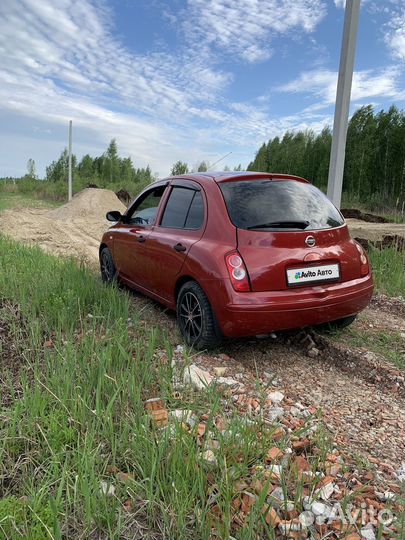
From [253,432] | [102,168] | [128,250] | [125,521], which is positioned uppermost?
→ [102,168]

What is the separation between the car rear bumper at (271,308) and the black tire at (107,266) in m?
3.00

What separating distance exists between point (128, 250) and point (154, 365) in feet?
8.08

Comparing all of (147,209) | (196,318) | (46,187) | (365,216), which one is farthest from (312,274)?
(46,187)

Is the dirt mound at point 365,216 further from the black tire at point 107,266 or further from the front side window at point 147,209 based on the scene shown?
the front side window at point 147,209

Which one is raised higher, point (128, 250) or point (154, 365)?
point (128, 250)

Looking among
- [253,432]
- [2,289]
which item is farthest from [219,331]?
[2,289]

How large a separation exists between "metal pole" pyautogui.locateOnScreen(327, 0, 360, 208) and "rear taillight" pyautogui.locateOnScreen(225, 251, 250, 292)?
3333mm

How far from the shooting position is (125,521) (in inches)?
76.0

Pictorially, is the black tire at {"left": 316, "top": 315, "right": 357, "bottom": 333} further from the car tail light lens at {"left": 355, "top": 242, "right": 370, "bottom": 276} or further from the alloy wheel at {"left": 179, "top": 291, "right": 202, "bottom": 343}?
the alloy wheel at {"left": 179, "top": 291, "right": 202, "bottom": 343}

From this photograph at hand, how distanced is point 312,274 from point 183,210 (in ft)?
4.88

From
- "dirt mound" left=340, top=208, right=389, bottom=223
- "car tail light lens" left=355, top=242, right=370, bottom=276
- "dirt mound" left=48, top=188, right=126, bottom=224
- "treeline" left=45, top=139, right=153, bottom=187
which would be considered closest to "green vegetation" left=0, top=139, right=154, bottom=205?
"treeline" left=45, top=139, right=153, bottom=187

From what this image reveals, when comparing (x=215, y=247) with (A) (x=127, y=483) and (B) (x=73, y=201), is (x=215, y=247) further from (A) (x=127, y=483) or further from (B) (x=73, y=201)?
(B) (x=73, y=201)

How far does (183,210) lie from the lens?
4.44m

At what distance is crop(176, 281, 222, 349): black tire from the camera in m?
3.70
